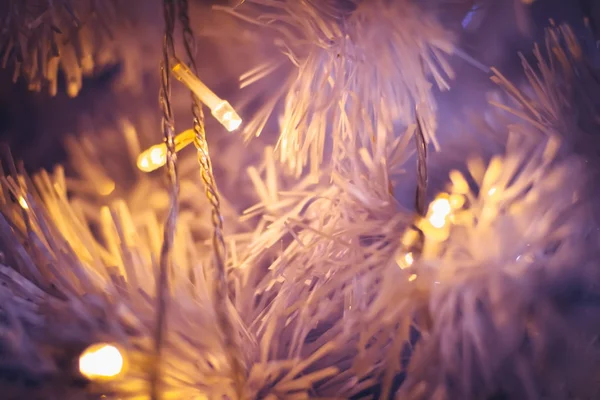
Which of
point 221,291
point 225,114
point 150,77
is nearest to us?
point 221,291

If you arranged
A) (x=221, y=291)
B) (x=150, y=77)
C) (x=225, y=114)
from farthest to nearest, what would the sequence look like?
(x=150, y=77)
(x=225, y=114)
(x=221, y=291)

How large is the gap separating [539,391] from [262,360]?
0.45 ft

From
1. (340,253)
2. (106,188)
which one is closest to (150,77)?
(106,188)

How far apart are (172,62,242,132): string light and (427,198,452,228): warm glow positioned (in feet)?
0.46

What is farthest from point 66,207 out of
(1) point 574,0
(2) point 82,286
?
(1) point 574,0

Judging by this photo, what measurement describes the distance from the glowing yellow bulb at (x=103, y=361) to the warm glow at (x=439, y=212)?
0.18 meters

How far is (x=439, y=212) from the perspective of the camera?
32 centimetres

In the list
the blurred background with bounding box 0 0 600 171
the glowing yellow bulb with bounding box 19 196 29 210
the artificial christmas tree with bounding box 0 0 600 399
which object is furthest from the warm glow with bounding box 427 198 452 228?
the glowing yellow bulb with bounding box 19 196 29 210

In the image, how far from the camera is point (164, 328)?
0.25 meters

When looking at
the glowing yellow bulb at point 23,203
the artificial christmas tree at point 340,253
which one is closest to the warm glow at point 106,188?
the artificial christmas tree at point 340,253

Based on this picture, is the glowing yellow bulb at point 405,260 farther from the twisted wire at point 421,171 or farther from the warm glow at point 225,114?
the warm glow at point 225,114

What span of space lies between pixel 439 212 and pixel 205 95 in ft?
0.53

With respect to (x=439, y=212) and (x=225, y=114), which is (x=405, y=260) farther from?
(x=225, y=114)

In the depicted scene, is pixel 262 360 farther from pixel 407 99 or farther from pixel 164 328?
pixel 407 99
